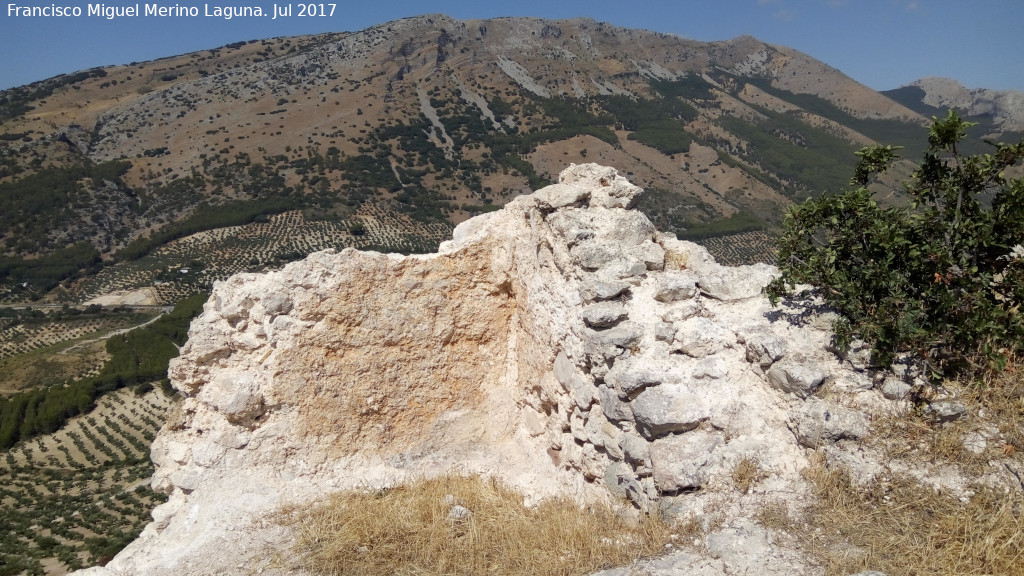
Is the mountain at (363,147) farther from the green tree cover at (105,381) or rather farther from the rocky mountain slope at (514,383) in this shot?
the rocky mountain slope at (514,383)

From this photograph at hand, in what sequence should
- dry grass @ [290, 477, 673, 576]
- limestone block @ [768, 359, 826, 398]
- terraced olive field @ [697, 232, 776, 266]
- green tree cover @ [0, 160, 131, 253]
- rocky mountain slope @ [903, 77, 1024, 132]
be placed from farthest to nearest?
rocky mountain slope @ [903, 77, 1024, 132]
green tree cover @ [0, 160, 131, 253]
terraced olive field @ [697, 232, 776, 266]
limestone block @ [768, 359, 826, 398]
dry grass @ [290, 477, 673, 576]

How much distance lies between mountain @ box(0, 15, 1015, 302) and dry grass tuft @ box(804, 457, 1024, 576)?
5428 cm

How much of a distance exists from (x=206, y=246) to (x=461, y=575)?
82.3m

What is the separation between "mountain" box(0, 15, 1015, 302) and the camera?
77812 millimetres

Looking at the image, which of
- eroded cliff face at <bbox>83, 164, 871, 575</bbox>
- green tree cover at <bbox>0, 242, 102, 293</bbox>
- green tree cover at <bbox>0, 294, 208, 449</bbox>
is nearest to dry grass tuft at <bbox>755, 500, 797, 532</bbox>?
eroded cliff face at <bbox>83, 164, 871, 575</bbox>

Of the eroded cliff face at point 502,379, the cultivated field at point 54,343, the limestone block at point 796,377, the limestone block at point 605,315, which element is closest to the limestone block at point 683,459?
the eroded cliff face at point 502,379

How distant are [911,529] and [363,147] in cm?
10463

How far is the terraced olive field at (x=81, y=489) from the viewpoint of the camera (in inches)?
898

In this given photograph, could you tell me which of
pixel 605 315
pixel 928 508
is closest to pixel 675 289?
pixel 605 315

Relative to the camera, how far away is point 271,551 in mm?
4840

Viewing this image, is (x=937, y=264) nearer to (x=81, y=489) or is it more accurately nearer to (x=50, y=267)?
(x=81, y=489)

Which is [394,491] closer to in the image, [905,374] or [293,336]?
[293,336]

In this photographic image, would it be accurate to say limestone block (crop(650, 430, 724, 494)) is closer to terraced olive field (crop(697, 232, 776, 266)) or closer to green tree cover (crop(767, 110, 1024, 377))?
green tree cover (crop(767, 110, 1024, 377))

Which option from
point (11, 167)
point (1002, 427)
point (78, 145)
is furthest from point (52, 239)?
point (1002, 427)
